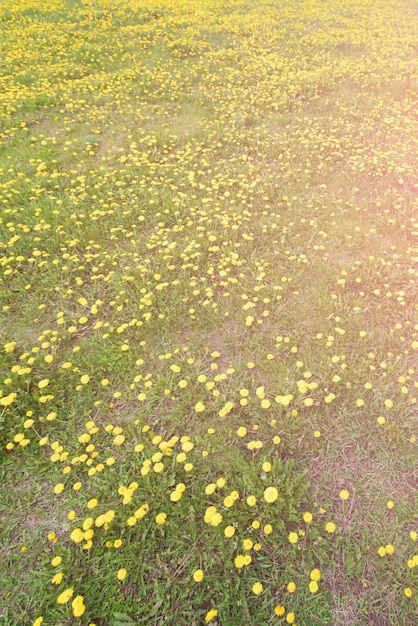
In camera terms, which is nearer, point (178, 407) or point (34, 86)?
point (178, 407)

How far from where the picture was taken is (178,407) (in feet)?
11.4

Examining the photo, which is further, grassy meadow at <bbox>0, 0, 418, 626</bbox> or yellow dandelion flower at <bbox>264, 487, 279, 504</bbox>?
yellow dandelion flower at <bbox>264, 487, 279, 504</bbox>

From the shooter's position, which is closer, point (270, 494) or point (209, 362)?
point (270, 494)

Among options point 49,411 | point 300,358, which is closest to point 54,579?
point 49,411

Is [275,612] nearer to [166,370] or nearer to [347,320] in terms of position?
[166,370]

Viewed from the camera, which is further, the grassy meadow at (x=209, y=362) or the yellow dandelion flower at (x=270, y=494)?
the yellow dandelion flower at (x=270, y=494)

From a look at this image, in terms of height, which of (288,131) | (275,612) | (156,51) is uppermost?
(156,51)

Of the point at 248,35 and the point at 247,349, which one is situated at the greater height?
the point at 248,35

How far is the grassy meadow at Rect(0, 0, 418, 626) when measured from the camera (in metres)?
2.58

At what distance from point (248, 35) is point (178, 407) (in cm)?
1303

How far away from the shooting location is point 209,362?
12.7 feet

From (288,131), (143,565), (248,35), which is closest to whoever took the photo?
(143,565)

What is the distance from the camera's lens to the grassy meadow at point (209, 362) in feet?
8.48

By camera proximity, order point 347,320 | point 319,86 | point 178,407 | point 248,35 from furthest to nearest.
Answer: point 248,35, point 319,86, point 347,320, point 178,407
